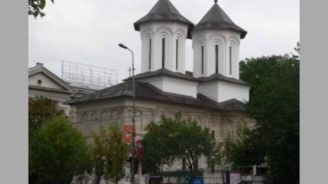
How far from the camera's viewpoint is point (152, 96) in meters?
53.5

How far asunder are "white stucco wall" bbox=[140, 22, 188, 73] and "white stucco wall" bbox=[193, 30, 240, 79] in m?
2.91

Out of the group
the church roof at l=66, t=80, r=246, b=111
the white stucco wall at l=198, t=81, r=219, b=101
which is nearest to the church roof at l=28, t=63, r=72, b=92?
the church roof at l=66, t=80, r=246, b=111

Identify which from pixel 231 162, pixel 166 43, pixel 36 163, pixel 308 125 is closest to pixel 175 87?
pixel 166 43

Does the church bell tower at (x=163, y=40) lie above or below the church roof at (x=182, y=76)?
above

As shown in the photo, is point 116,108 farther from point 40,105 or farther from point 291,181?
point 291,181

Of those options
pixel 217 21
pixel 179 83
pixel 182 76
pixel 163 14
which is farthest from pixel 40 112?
pixel 217 21

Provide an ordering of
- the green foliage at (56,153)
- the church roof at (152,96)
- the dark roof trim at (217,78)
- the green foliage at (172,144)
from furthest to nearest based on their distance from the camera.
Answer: the dark roof trim at (217,78) → the church roof at (152,96) → the green foliage at (172,144) → the green foliage at (56,153)

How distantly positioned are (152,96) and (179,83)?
519 cm

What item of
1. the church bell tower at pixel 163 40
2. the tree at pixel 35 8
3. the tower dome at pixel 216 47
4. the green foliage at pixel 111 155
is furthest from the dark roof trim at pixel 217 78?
the tree at pixel 35 8

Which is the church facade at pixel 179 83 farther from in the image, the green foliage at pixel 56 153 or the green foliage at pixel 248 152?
the green foliage at pixel 248 152

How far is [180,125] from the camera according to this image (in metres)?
44.7

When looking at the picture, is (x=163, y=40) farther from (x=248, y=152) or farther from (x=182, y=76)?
(x=248, y=152)

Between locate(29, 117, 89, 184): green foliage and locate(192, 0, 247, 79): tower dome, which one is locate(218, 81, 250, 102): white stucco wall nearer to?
locate(192, 0, 247, 79): tower dome

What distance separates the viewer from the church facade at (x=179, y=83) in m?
53.2
